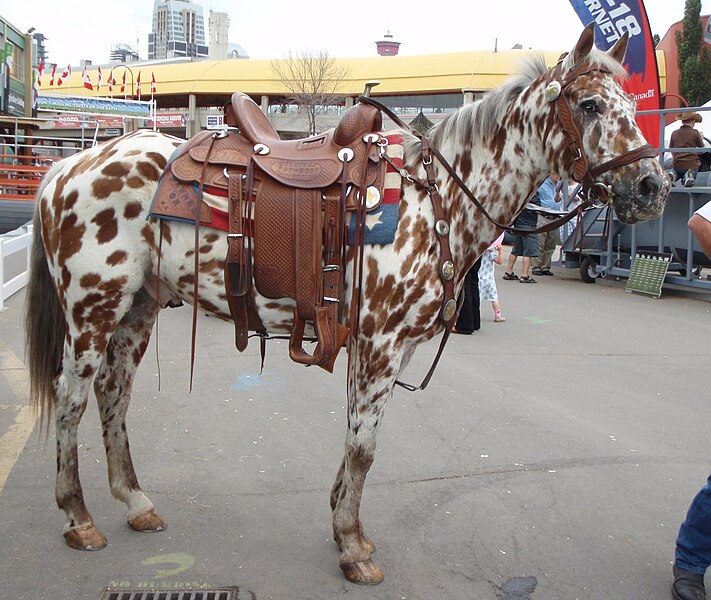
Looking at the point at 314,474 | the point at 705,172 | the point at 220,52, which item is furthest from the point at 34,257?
the point at 220,52

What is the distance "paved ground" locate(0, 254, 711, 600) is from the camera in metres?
3.37

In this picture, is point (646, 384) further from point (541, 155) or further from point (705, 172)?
point (705, 172)

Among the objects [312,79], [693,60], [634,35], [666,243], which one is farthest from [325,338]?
[312,79]

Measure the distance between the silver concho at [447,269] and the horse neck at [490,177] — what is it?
13cm

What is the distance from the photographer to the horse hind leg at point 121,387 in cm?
381

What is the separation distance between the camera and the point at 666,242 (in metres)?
11.8

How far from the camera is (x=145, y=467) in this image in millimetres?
4484

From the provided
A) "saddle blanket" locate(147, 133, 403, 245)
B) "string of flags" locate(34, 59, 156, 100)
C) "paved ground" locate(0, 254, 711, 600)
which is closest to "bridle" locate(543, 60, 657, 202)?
"saddle blanket" locate(147, 133, 403, 245)

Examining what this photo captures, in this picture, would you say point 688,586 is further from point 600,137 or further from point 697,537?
point 600,137

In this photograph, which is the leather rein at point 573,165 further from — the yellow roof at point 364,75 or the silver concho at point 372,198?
the yellow roof at point 364,75

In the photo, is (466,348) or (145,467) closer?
(145,467)

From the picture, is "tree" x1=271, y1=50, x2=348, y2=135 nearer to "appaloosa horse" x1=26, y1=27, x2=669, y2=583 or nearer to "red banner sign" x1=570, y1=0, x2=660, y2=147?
"red banner sign" x1=570, y1=0, x2=660, y2=147

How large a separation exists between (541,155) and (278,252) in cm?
124

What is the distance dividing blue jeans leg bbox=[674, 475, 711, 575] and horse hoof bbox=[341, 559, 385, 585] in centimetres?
131
